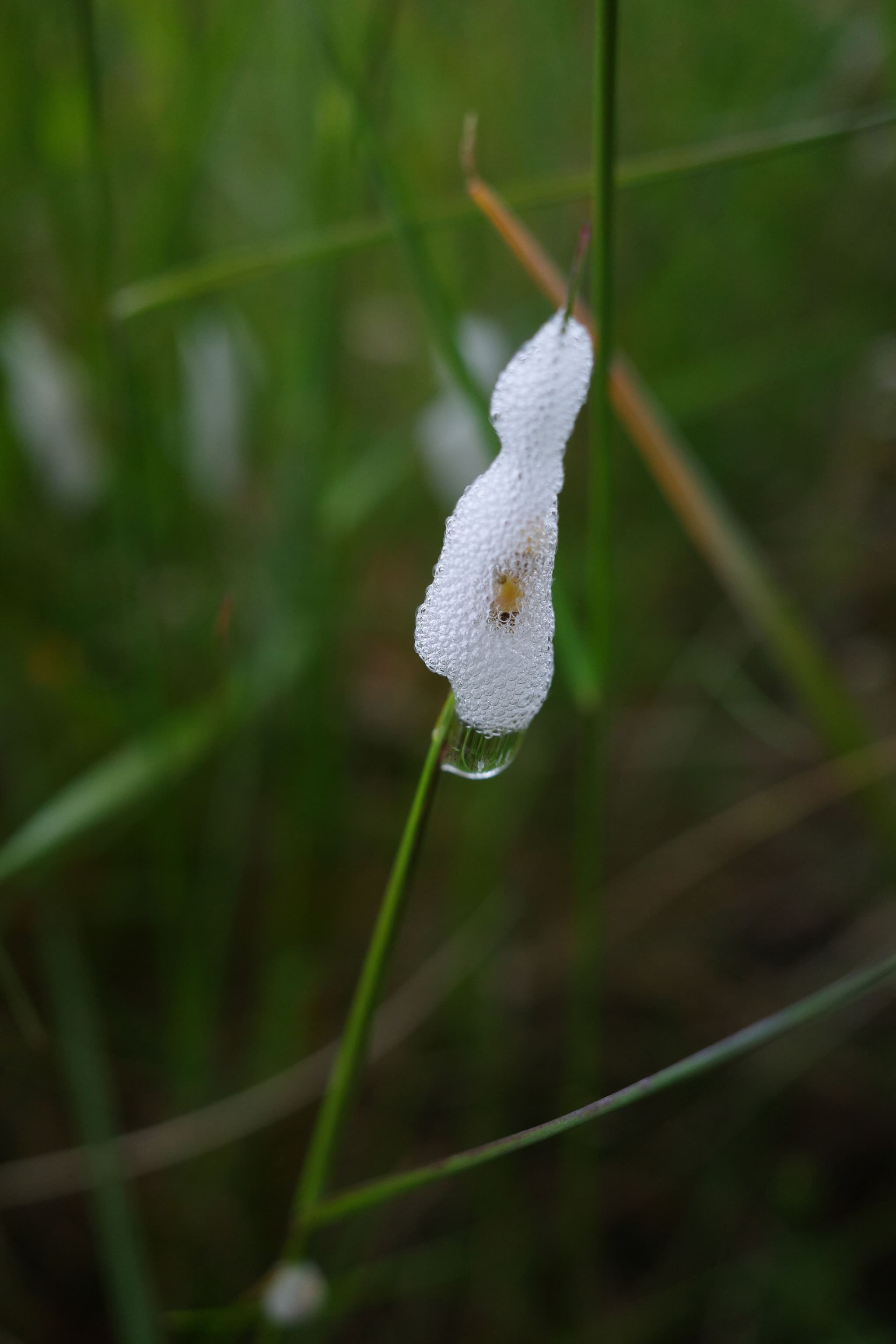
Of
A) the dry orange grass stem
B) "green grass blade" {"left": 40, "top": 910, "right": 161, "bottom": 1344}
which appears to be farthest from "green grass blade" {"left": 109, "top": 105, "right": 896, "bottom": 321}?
"green grass blade" {"left": 40, "top": 910, "right": 161, "bottom": 1344}

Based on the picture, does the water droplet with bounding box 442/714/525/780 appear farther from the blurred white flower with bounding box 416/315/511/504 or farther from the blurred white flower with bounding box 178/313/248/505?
the blurred white flower with bounding box 178/313/248/505

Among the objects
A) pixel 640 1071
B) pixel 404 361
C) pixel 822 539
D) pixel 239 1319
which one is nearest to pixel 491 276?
pixel 404 361

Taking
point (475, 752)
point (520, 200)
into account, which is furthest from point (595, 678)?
point (520, 200)

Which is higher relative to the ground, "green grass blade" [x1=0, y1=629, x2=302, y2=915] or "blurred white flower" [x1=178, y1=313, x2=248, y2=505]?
"blurred white flower" [x1=178, y1=313, x2=248, y2=505]

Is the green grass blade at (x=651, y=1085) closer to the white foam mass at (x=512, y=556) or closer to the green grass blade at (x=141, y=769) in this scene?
the white foam mass at (x=512, y=556)

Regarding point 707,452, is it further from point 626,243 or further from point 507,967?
point 507,967

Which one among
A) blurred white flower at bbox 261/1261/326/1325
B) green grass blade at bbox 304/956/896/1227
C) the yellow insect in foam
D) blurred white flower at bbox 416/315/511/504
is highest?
blurred white flower at bbox 416/315/511/504

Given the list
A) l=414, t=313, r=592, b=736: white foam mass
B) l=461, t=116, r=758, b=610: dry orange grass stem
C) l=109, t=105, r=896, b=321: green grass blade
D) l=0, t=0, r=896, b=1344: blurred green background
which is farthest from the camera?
l=0, t=0, r=896, b=1344: blurred green background
